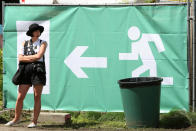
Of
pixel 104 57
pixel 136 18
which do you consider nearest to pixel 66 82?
pixel 104 57

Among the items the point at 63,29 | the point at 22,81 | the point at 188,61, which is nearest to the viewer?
the point at 22,81

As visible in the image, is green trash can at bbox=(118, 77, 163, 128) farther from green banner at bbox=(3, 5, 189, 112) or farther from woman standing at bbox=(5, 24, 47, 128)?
woman standing at bbox=(5, 24, 47, 128)

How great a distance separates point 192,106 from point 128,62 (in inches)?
60.2

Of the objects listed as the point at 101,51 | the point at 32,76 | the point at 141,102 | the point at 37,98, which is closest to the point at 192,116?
the point at 141,102

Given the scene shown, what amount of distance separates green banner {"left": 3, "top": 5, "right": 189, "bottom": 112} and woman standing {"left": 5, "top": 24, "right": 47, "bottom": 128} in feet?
3.74

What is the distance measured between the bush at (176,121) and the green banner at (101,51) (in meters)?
0.65

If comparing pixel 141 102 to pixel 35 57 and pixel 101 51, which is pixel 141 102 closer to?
pixel 101 51

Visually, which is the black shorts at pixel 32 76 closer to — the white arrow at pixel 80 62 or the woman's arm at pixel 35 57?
the woman's arm at pixel 35 57

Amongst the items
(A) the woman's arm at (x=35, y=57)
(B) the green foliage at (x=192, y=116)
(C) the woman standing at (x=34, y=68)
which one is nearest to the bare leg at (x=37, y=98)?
(C) the woman standing at (x=34, y=68)

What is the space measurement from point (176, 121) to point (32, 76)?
2.73m

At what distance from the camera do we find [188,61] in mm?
8930

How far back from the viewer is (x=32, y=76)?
8312 mm

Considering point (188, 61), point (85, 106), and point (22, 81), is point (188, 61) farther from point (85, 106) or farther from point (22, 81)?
point (22, 81)

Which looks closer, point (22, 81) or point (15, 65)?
point (22, 81)
